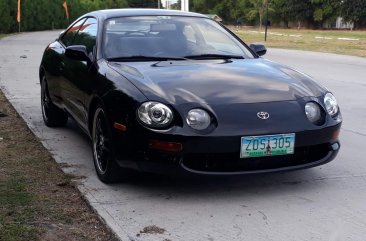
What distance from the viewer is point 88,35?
5.71m

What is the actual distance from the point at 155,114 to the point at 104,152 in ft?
2.63

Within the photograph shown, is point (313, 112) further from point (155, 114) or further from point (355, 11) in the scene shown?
point (355, 11)

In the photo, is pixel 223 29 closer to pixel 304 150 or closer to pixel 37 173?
pixel 304 150

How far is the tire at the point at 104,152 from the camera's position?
4.45 meters

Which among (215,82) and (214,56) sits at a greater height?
(214,56)

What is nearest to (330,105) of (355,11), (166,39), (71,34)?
(166,39)

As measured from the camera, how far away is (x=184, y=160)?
4.08 metres

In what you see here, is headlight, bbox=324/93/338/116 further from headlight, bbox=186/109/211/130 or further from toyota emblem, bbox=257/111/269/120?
headlight, bbox=186/109/211/130

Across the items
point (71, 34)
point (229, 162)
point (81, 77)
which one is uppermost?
point (71, 34)

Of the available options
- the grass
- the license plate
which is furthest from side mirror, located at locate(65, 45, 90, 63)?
the grass

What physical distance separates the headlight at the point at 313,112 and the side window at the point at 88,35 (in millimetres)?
2157

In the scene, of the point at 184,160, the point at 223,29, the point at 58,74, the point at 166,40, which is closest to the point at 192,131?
the point at 184,160

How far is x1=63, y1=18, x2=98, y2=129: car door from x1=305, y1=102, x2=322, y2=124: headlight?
6.15ft

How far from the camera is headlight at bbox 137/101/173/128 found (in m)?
4.03
